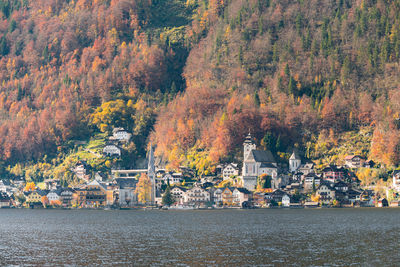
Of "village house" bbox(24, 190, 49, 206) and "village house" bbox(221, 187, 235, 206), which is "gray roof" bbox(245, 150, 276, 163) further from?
"village house" bbox(24, 190, 49, 206)

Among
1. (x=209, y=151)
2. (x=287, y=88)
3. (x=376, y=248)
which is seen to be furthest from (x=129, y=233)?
(x=287, y=88)

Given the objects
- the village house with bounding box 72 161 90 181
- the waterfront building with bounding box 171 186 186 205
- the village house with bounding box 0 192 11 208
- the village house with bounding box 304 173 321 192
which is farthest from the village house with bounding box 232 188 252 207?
the village house with bounding box 0 192 11 208

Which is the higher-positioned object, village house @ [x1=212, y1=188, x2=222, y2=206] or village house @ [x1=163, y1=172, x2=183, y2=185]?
village house @ [x1=163, y1=172, x2=183, y2=185]

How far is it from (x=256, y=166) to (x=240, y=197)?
10.5 metres

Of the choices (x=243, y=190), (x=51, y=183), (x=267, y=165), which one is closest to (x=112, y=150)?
(x=51, y=183)

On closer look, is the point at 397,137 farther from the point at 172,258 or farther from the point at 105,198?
the point at 172,258

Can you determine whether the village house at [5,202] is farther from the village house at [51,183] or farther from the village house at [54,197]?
the village house at [54,197]

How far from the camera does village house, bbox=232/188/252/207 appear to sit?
498 ft

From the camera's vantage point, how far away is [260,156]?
529 ft

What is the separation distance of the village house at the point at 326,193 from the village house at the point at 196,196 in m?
24.1

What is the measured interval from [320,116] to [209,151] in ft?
91.2

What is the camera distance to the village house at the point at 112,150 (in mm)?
190000

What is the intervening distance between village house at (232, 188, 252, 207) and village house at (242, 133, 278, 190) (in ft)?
21.5

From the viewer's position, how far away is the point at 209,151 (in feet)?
578
